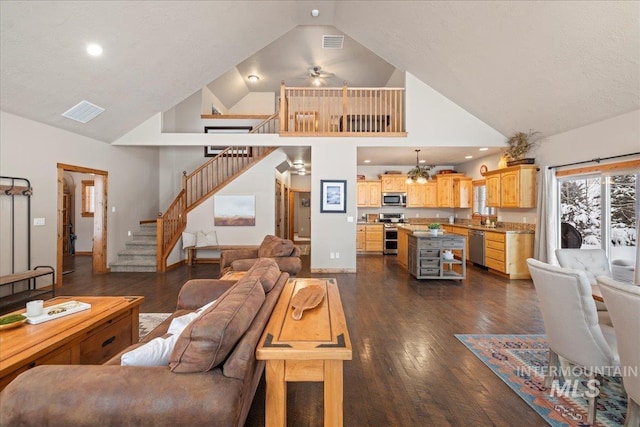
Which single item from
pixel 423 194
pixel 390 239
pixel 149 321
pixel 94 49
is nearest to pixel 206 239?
pixel 149 321

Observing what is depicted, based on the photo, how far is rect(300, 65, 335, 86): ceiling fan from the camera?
7948 millimetres

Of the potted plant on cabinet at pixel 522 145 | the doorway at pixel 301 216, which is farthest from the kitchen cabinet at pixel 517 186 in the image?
the doorway at pixel 301 216

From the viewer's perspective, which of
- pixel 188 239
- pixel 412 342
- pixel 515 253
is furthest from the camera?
pixel 188 239

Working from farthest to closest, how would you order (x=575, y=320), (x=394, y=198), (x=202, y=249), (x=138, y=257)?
(x=394, y=198), (x=202, y=249), (x=138, y=257), (x=575, y=320)

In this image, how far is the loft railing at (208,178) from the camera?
23.1 feet

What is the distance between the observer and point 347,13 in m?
5.22

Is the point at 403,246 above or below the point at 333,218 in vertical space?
below

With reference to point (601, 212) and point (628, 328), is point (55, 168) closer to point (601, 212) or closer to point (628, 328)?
point (628, 328)

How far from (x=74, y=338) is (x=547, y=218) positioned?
671cm

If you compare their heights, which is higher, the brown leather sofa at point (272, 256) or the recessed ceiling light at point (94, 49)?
the recessed ceiling light at point (94, 49)

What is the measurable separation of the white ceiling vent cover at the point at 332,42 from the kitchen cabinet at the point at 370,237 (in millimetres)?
4795

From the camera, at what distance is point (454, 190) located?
27.9 feet

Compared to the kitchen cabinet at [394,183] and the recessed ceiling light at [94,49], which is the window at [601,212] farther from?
the recessed ceiling light at [94,49]

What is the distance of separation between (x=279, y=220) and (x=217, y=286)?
596cm
